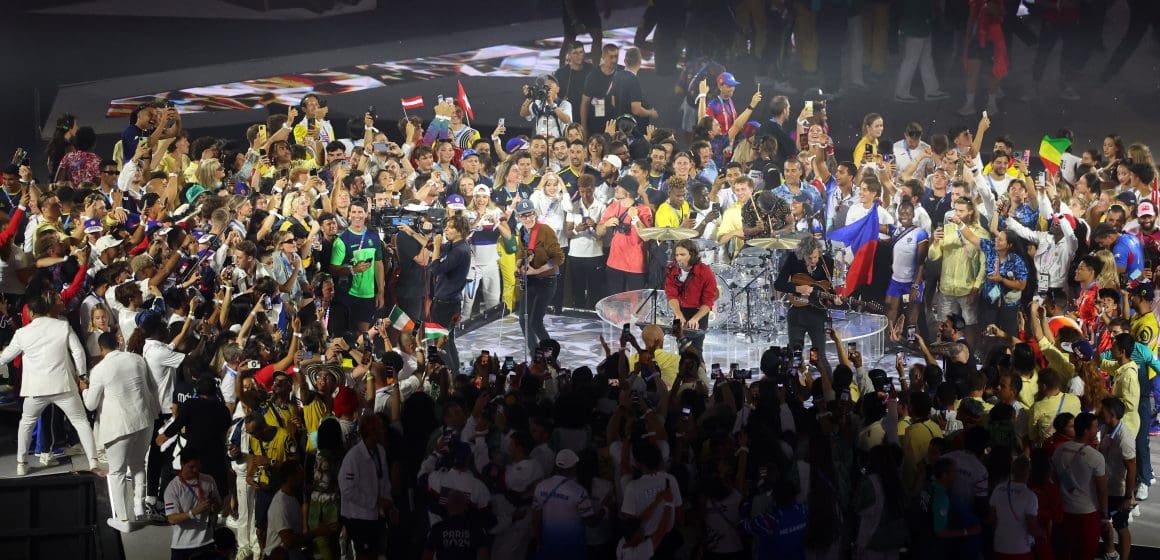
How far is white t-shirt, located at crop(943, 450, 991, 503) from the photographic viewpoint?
7465 millimetres

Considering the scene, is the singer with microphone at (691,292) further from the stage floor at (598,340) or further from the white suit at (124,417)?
the white suit at (124,417)

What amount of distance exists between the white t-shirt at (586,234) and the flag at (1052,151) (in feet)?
14.9

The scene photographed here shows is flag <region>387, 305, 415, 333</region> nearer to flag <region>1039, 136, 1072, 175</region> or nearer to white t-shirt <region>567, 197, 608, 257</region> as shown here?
white t-shirt <region>567, 197, 608, 257</region>

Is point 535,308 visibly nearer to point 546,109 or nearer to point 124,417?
point 546,109

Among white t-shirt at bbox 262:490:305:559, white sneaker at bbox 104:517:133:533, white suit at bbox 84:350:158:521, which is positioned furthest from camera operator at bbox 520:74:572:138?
white t-shirt at bbox 262:490:305:559

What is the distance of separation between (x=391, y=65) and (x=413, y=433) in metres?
8.02

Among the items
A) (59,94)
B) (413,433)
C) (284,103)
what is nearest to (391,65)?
(284,103)

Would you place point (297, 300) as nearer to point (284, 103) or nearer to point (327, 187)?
point (327, 187)

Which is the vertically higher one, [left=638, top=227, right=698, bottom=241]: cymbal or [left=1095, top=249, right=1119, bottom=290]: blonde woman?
[left=638, top=227, right=698, bottom=241]: cymbal

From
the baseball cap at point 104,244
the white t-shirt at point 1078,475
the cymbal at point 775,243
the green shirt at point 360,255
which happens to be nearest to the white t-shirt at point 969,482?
the white t-shirt at point 1078,475

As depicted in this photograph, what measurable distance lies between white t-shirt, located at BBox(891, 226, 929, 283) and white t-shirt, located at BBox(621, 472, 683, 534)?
701 cm

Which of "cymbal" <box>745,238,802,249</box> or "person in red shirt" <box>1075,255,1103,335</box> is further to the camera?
"cymbal" <box>745,238,802,249</box>

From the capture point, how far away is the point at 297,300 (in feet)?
40.8

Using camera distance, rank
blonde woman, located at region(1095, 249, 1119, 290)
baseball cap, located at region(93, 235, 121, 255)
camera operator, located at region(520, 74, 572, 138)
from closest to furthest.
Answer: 1. baseball cap, located at region(93, 235, 121, 255)
2. blonde woman, located at region(1095, 249, 1119, 290)
3. camera operator, located at region(520, 74, 572, 138)
